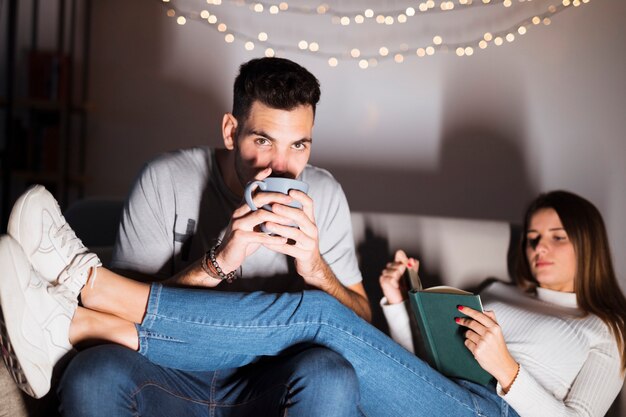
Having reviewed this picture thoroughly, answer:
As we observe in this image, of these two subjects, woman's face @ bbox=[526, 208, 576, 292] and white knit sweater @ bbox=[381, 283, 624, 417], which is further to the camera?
woman's face @ bbox=[526, 208, 576, 292]

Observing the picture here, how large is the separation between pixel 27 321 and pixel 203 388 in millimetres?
384

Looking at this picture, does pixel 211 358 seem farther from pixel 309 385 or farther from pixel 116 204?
pixel 116 204

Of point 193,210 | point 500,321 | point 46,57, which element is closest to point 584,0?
point 500,321

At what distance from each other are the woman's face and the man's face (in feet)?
2.25

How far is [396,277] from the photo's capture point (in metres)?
1.69

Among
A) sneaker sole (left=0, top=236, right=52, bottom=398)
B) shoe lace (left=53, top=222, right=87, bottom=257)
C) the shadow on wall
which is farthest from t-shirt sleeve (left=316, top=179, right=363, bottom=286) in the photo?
the shadow on wall

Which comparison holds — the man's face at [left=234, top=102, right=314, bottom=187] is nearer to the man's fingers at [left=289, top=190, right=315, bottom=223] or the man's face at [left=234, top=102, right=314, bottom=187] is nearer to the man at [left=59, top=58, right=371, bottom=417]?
the man at [left=59, top=58, right=371, bottom=417]

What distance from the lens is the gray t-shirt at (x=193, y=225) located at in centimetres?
150

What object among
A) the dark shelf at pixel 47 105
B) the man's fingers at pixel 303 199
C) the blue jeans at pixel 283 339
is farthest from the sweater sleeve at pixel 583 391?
the dark shelf at pixel 47 105

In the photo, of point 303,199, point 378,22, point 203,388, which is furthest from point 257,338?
point 378,22

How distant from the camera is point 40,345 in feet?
3.74

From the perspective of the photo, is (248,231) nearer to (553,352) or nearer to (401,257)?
(401,257)

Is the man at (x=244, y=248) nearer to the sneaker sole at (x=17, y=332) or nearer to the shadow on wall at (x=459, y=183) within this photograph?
the sneaker sole at (x=17, y=332)

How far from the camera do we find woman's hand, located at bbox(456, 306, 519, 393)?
1.39 metres
